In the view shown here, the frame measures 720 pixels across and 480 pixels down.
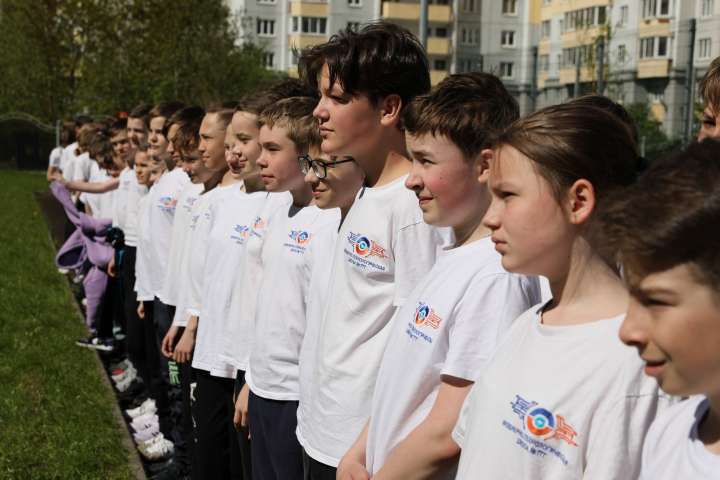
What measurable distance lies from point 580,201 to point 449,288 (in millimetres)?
554

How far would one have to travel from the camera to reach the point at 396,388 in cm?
310

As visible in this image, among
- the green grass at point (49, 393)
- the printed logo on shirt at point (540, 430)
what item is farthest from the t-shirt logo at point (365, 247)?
the green grass at point (49, 393)

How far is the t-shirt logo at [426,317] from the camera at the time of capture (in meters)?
2.94

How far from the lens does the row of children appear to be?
1.98 m

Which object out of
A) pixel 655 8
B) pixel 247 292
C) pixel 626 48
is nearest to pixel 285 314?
pixel 247 292

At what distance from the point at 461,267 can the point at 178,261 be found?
12.8 ft

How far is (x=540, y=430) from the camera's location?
239 cm

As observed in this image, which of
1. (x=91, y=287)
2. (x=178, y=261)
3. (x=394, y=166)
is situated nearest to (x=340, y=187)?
(x=394, y=166)

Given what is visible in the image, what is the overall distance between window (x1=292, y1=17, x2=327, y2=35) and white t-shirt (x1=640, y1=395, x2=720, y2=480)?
231ft

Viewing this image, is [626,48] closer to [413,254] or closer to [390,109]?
[390,109]

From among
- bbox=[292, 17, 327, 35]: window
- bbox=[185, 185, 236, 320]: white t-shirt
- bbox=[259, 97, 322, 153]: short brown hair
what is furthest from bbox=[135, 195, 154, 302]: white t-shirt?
bbox=[292, 17, 327, 35]: window

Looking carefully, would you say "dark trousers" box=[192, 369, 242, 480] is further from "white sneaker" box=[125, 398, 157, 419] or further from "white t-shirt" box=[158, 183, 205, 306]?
"white sneaker" box=[125, 398, 157, 419]

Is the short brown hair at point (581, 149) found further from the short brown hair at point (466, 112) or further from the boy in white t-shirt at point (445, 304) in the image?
the short brown hair at point (466, 112)

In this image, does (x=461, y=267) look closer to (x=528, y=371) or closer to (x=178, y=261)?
(x=528, y=371)
